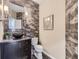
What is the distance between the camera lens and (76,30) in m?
2.21

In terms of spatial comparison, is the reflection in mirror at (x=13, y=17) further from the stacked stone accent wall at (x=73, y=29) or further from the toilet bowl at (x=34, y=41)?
the stacked stone accent wall at (x=73, y=29)

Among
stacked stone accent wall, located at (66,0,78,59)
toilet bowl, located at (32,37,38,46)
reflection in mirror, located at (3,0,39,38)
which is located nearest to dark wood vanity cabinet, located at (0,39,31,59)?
toilet bowl, located at (32,37,38,46)

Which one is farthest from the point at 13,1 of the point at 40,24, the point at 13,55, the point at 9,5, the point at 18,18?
the point at 13,55

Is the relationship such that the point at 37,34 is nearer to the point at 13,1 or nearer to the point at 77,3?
the point at 13,1

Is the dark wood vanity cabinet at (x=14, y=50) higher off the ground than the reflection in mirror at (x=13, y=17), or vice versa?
the reflection in mirror at (x=13, y=17)

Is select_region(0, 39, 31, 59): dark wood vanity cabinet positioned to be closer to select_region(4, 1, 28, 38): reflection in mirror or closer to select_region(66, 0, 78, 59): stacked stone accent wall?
select_region(4, 1, 28, 38): reflection in mirror

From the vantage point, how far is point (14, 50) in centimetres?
426

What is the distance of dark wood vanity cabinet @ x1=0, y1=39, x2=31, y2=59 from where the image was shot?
13.0 feet

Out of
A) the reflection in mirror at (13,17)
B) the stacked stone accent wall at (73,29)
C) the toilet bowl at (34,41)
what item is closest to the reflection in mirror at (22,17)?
the reflection in mirror at (13,17)

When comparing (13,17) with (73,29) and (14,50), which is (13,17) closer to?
(14,50)

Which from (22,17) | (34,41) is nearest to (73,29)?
(34,41)

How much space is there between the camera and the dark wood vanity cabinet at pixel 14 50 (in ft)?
13.0

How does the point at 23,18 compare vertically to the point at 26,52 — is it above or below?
above

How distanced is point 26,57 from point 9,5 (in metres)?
2.46
